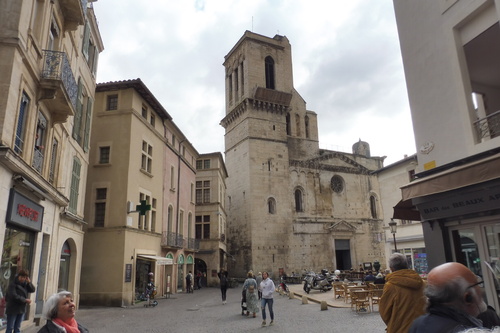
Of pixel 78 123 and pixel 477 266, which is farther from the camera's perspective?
pixel 78 123

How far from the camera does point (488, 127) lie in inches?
251

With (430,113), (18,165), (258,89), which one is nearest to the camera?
(430,113)

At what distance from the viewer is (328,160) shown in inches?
1668

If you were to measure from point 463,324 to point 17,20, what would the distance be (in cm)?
1048

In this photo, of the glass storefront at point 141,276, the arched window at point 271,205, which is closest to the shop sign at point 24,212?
the glass storefront at point 141,276

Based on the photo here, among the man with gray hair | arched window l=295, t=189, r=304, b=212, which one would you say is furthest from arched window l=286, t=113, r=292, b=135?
the man with gray hair

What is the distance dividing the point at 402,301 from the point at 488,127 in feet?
13.7

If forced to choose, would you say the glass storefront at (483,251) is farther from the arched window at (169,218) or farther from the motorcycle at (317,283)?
the arched window at (169,218)

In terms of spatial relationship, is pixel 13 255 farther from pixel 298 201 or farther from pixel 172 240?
pixel 298 201

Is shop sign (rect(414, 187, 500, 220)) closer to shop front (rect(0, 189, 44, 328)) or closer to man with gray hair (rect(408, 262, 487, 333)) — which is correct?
man with gray hair (rect(408, 262, 487, 333))

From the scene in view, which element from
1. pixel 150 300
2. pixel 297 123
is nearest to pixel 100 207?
pixel 150 300

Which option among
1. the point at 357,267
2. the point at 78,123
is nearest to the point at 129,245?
the point at 78,123

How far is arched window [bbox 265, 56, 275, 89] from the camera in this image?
42344 millimetres

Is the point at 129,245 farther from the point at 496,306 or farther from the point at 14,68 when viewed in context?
the point at 496,306
